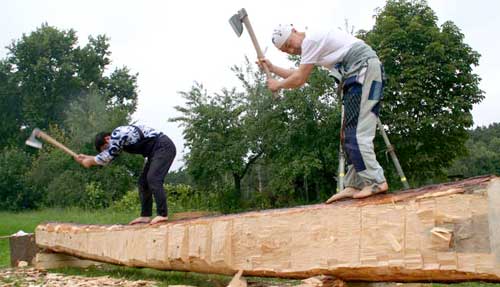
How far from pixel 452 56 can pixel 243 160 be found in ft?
28.6

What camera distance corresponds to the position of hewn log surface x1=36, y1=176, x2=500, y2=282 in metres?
3.53

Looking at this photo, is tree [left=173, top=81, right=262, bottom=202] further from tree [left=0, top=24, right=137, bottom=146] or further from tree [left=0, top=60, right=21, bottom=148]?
tree [left=0, top=60, right=21, bottom=148]

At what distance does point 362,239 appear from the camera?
404 cm

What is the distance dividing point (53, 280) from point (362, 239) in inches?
156

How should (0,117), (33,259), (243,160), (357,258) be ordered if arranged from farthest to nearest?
1. (0,117)
2. (243,160)
3. (33,259)
4. (357,258)

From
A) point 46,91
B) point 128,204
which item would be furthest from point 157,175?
point 46,91

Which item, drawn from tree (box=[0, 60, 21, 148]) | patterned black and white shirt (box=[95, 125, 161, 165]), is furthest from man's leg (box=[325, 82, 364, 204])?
tree (box=[0, 60, 21, 148])

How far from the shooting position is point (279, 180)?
69.9 feet

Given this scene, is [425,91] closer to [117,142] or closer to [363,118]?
[117,142]

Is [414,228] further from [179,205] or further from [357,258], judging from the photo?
[179,205]

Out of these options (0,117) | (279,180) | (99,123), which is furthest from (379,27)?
(0,117)

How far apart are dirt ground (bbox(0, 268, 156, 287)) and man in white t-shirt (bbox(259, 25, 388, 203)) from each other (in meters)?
2.63

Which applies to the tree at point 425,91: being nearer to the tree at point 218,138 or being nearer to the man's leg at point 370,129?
the tree at point 218,138

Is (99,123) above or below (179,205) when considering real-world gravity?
above
